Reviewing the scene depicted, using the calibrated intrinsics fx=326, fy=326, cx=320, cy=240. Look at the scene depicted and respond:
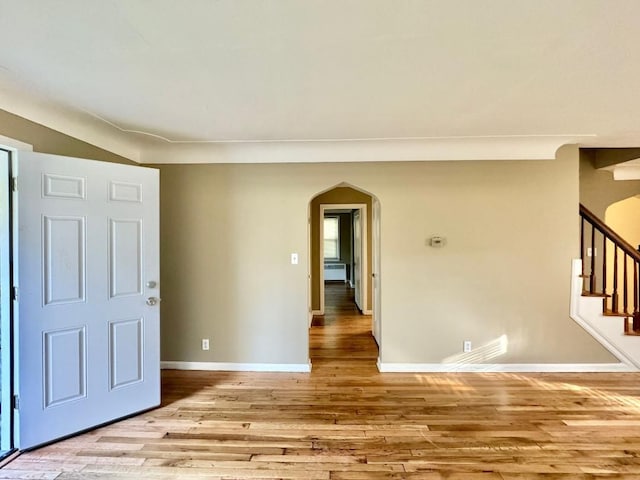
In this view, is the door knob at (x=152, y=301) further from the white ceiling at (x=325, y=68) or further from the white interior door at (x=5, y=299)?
the white ceiling at (x=325, y=68)

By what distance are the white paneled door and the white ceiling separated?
57 cm

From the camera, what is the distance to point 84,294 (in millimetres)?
2391

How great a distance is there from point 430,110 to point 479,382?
2613 millimetres

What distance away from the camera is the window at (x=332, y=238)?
10.7m

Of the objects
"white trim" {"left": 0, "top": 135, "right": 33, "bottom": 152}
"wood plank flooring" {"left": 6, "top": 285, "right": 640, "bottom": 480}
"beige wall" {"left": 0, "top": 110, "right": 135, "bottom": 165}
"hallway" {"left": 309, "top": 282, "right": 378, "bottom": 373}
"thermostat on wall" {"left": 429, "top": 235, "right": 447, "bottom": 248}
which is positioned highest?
"beige wall" {"left": 0, "top": 110, "right": 135, "bottom": 165}

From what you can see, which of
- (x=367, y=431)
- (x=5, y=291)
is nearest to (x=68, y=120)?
(x=5, y=291)

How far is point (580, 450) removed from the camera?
7.13 feet

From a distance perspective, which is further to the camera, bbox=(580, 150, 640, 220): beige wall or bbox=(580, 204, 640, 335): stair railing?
bbox=(580, 150, 640, 220): beige wall

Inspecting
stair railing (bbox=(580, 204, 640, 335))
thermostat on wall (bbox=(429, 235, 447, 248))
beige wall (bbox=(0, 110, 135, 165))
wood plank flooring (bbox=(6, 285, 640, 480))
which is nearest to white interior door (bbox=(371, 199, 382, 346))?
thermostat on wall (bbox=(429, 235, 447, 248))

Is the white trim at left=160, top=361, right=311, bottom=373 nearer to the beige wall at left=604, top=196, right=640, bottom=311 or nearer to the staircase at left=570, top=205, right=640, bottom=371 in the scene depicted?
the staircase at left=570, top=205, right=640, bottom=371

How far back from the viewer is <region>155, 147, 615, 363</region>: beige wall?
3.42 meters

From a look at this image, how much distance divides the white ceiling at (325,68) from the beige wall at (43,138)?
0.08 metres

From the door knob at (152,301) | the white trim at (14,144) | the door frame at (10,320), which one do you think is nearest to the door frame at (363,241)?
the door knob at (152,301)

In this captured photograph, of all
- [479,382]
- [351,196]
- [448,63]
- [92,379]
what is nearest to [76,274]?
[92,379]
